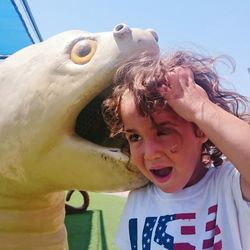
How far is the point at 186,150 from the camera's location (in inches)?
39.4

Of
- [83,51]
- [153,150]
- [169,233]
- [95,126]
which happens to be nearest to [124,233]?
[169,233]

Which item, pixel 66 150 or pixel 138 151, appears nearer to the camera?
pixel 138 151

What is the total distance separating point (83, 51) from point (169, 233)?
0.58 m

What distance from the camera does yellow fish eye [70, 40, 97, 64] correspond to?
1.36 metres

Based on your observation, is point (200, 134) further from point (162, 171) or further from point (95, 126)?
point (95, 126)

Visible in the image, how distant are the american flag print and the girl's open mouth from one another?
0.27ft

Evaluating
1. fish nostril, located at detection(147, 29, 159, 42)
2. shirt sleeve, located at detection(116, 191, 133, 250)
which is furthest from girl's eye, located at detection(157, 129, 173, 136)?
fish nostril, located at detection(147, 29, 159, 42)

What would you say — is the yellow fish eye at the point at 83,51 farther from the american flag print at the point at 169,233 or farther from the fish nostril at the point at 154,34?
the american flag print at the point at 169,233

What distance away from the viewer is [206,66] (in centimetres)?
103

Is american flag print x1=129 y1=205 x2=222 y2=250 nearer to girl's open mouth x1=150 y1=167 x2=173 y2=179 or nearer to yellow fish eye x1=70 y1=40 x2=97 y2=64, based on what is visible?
girl's open mouth x1=150 y1=167 x2=173 y2=179

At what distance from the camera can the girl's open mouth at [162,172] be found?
102 centimetres

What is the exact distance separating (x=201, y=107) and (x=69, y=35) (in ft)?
2.12

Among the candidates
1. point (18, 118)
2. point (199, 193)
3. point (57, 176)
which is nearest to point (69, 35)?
point (18, 118)

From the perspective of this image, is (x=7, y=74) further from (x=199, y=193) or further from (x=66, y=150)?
(x=199, y=193)
